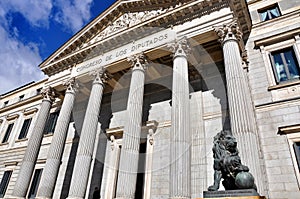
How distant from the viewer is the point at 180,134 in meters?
10.3

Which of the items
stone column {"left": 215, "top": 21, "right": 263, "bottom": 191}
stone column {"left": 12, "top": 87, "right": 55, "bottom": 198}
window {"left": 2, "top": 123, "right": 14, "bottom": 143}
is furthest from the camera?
window {"left": 2, "top": 123, "right": 14, "bottom": 143}

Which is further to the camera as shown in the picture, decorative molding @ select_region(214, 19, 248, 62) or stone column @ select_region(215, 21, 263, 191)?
decorative molding @ select_region(214, 19, 248, 62)

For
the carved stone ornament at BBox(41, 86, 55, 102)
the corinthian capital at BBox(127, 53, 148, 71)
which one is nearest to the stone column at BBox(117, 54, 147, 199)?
the corinthian capital at BBox(127, 53, 148, 71)

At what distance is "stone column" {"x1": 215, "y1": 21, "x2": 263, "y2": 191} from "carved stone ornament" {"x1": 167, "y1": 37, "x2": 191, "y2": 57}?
1.73m

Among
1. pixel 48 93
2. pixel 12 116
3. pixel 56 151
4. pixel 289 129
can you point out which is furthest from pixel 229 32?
pixel 12 116

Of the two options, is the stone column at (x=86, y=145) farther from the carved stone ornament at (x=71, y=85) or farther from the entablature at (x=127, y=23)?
the entablature at (x=127, y=23)

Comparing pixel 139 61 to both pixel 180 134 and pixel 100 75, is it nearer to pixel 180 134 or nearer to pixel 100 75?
pixel 100 75

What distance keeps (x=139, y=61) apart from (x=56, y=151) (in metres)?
7.48

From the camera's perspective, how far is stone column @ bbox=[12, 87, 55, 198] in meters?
14.4

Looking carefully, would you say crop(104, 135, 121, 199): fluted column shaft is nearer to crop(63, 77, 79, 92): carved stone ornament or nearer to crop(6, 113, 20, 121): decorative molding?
crop(63, 77, 79, 92): carved stone ornament

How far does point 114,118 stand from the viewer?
17719 millimetres

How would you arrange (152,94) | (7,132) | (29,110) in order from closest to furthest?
1. (152,94)
2. (29,110)
3. (7,132)

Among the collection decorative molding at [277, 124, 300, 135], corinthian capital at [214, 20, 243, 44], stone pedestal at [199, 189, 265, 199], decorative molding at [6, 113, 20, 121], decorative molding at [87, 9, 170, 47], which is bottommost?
stone pedestal at [199, 189, 265, 199]

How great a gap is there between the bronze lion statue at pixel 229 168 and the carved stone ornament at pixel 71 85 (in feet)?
41.3
